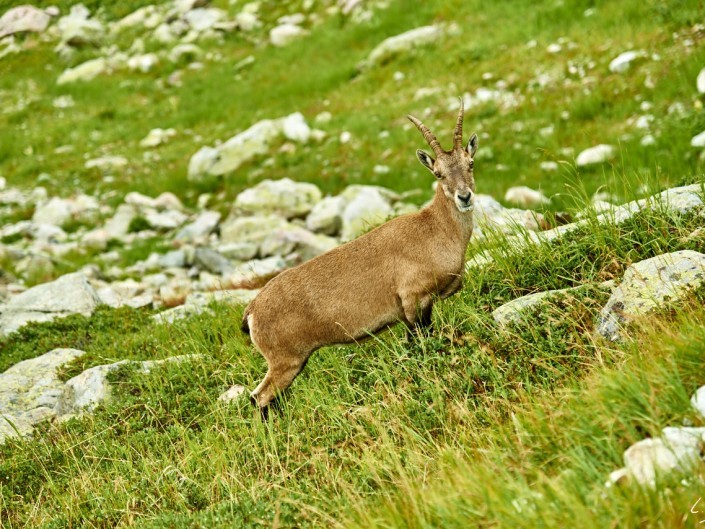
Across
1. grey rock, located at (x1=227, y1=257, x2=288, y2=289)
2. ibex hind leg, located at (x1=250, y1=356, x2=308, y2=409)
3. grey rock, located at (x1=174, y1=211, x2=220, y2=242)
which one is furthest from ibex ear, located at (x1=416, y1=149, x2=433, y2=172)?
grey rock, located at (x1=174, y1=211, x2=220, y2=242)

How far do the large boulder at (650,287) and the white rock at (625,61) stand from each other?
10.6m

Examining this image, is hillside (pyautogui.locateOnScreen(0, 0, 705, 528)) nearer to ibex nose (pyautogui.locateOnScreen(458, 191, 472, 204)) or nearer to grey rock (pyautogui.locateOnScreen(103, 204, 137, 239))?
grey rock (pyautogui.locateOnScreen(103, 204, 137, 239))

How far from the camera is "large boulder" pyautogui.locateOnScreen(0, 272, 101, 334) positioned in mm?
11344

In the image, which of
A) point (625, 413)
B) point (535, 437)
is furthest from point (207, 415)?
point (625, 413)

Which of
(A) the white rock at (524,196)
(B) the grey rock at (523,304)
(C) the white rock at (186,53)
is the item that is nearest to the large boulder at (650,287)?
(B) the grey rock at (523,304)

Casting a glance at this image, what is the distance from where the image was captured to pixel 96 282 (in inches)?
613

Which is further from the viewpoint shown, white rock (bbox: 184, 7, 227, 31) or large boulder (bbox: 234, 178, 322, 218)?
white rock (bbox: 184, 7, 227, 31)

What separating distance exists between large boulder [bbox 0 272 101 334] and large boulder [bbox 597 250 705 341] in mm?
8402

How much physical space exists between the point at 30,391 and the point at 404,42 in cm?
1701

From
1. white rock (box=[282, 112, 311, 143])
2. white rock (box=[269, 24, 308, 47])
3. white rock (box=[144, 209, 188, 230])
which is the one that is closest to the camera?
white rock (box=[144, 209, 188, 230])

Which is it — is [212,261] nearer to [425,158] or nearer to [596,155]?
[596,155]

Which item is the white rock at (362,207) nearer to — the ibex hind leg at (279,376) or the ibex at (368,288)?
the ibex at (368,288)

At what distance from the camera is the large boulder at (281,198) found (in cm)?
1735

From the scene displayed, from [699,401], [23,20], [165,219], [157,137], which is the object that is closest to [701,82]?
[699,401]
